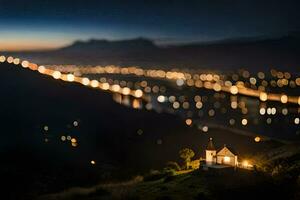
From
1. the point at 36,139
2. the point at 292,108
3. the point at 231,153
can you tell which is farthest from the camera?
the point at 292,108

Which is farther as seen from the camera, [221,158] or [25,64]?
[25,64]

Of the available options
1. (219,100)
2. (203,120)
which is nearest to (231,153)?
(203,120)

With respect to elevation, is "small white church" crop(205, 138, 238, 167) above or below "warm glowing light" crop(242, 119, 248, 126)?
below

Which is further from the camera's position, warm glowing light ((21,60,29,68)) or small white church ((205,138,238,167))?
warm glowing light ((21,60,29,68))

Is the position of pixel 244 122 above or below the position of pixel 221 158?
above

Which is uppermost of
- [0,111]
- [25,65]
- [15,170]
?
[25,65]

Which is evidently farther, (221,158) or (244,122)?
(244,122)

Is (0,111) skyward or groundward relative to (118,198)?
skyward

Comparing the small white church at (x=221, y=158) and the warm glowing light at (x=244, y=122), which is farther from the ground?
the warm glowing light at (x=244, y=122)

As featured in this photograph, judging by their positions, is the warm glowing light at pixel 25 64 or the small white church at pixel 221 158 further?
the warm glowing light at pixel 25 64

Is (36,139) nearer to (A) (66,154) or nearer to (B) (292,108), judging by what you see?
(A) (66,154)

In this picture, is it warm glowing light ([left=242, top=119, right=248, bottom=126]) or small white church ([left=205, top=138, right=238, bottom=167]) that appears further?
warm glowing light ([left=242, top=119, right=248, bottom=126])
